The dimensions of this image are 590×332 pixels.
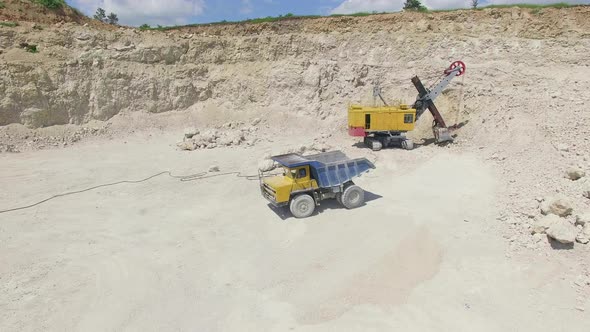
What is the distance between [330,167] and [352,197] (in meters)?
1.12

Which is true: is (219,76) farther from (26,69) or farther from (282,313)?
(282,313)

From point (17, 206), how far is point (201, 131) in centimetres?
994

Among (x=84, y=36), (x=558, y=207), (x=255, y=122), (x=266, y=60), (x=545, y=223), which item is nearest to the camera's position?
(x=545, y=223)

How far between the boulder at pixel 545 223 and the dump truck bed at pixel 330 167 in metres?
4.22

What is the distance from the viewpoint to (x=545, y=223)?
8328 millimetres

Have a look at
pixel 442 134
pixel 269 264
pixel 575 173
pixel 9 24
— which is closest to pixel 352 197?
pixel 269 264

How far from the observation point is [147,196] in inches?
483

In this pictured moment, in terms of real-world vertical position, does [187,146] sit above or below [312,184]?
above

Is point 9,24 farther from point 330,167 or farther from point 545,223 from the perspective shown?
point 545,223

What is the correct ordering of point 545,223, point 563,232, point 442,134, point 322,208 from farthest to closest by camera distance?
1. point 442,134
2. point 322,208
3. point 545,223
4. point 563,232

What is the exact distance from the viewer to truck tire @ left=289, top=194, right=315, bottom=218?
33.2 feet

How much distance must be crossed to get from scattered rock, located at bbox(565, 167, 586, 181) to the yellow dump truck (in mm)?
5507

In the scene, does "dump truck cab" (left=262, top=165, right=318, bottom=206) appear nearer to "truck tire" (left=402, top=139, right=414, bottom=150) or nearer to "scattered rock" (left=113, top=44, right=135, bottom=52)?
"truck tire" (left=402, top=139, right=414, bottom=150)

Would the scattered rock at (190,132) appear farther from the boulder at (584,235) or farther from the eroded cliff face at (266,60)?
the boulder at (584,235)
